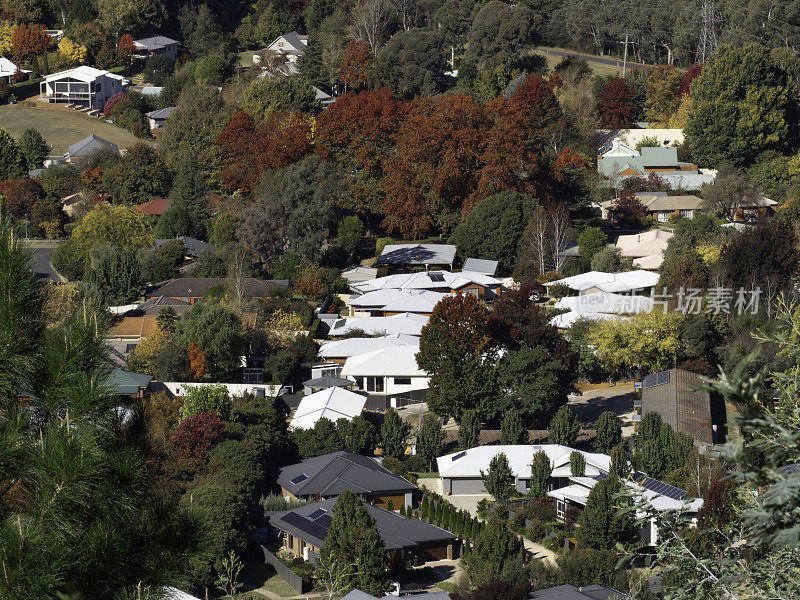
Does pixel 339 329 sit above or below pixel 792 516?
below

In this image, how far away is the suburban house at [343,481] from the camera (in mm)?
31719

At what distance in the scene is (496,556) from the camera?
2648 cm

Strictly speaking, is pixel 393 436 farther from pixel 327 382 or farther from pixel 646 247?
pixel 646 247

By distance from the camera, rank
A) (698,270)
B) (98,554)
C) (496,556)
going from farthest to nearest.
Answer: (698,270)
(496,556)
(98,554)

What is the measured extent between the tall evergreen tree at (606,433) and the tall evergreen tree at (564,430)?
680 mm

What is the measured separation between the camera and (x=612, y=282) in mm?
46781

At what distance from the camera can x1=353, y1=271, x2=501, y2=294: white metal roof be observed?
156ft

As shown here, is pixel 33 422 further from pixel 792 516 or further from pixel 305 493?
pixel 305 493

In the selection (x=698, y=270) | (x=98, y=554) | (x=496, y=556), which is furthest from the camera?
(x=698, y=270)

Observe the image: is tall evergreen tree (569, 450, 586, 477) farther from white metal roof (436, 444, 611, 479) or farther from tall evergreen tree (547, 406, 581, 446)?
tall evergreen tree (547, 406, 581, 446)

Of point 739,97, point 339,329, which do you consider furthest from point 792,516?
point 739,97

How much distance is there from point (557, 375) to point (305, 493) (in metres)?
9.15

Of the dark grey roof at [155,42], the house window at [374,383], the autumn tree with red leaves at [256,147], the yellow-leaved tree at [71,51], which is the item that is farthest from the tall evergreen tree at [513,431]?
the dark grey roof at [155,42]

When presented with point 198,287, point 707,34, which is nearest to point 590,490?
point 198,287
